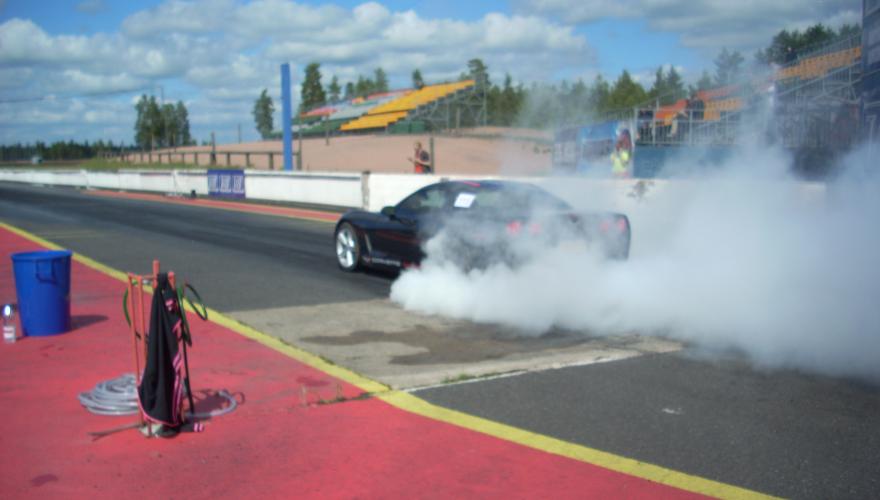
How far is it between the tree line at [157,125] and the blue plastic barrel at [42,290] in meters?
85.0

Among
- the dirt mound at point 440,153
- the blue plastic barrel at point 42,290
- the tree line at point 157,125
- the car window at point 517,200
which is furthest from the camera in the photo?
the tree line at point 157,125

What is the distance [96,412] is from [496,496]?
105 inches

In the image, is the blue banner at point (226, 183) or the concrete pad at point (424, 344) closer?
the concrete pad at point (424, 344)

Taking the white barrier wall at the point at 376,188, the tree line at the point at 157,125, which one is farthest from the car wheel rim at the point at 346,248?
the tree line at the point at 157,125

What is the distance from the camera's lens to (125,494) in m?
3.67

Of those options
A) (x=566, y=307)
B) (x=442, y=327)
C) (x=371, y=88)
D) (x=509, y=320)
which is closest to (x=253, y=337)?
(x=442, y=327)

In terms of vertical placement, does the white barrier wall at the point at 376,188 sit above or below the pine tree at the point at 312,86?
below

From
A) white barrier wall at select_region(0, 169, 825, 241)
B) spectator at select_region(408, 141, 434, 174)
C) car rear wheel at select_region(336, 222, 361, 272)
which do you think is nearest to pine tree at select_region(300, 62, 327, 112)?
white barrier wall at select_region(0, 169, 825, 241)

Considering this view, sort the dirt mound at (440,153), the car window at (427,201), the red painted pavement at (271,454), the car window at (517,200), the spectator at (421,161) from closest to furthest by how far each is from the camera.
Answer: the red painted pavement at (271,454) → the car window at (517,200) → the car window at (427,201) → the dirt mound at (440,153) → the spectator at (421,161)

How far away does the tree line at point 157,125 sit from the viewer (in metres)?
89.9

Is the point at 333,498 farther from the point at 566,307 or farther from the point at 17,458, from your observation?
the point at 566,307

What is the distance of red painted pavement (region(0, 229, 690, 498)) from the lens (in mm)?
3744

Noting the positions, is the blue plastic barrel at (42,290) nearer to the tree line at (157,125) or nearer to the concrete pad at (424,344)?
the concrete pad at (424,344)

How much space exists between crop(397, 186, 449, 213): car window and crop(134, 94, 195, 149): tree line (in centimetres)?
8334
